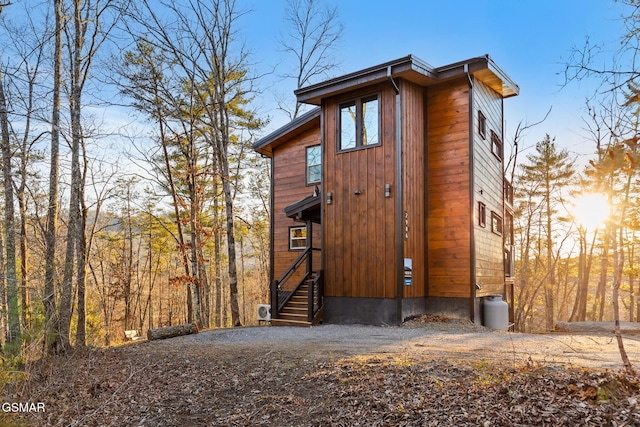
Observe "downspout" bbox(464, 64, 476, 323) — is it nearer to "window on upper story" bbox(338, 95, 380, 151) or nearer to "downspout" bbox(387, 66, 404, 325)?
"downspout" bbox(387, 66, 404, 325)

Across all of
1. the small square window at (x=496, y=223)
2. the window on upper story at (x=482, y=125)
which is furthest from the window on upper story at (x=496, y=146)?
the small square window at (x=496, y=223)

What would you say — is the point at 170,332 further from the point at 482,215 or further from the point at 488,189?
the point at 488,189

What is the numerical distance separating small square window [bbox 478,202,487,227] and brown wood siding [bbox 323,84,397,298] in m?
2.61

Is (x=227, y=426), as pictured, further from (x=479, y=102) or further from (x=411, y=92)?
(x=479, y=102)

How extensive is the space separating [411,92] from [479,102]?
1903 mm

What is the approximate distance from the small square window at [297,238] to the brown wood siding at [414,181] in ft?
13.3

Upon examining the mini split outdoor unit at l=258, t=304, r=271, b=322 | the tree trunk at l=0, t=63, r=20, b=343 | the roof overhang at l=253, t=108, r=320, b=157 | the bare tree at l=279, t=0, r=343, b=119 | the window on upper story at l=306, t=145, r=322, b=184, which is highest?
the bare tree at l=279, t=0, r=343, b=119

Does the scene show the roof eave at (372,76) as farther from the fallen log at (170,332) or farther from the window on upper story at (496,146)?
the fallen log at (170,332)

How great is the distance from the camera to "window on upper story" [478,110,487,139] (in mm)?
11335

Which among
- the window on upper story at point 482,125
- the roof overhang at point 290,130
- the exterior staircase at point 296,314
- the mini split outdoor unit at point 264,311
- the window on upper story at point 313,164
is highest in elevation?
the roof overhang at point 290,130

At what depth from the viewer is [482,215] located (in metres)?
11.3

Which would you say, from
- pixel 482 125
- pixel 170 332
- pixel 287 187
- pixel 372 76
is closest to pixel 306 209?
pixel 287 187

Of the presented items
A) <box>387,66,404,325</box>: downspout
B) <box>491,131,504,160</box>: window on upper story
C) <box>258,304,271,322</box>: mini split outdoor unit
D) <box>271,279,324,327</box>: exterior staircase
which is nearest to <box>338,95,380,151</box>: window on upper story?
<box>387,66,404,325</box>: downspout

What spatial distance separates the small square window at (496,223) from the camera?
12.5 m
